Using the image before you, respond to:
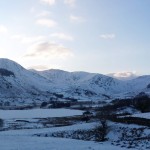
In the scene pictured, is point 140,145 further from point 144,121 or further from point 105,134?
point 144,121

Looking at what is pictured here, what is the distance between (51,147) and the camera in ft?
129

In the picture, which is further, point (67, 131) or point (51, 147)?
point (67, 131)

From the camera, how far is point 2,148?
3859 cm

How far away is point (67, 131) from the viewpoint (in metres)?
61.2

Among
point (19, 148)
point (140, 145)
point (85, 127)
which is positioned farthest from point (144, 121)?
point (19, 148)

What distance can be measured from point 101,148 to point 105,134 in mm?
17990

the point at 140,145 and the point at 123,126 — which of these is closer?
the point at 140,145

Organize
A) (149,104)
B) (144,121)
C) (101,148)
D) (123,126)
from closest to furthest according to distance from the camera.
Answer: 1. (101,148)
2. (123,126)
3. (144,121)
4. (149,104)

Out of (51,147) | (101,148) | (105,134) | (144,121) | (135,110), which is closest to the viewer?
(101,148)

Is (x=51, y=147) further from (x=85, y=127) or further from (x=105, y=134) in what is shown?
(x=85, y=127)

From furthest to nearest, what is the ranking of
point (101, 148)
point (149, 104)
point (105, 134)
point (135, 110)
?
point (135, 110)
point (149, 104)
point (105, 134)
point (101, 148)

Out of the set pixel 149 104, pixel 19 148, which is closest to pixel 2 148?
pixel 19 148

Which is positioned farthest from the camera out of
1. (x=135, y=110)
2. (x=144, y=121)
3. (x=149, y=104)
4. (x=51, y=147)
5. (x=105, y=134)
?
(x=135, y=110)

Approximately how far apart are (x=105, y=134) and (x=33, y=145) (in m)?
15.7
